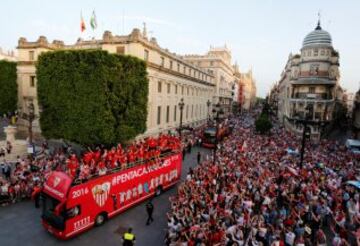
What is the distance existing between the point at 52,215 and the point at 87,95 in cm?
1240

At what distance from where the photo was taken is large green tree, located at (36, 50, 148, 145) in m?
20.1

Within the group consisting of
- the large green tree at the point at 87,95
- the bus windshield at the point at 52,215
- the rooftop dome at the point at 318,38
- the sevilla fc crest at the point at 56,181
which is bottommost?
the bus windshield at the point at 52,215

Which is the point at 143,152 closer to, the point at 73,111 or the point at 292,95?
the point at 73,111

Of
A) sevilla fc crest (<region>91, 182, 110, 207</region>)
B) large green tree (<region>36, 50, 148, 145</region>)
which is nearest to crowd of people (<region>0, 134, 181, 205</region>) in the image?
sevilla fc crest (<region>91, 182, 110, 207</region>)

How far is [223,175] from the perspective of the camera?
52.3ft

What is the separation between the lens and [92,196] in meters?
11.0

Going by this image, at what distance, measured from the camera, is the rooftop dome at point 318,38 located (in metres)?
40.2

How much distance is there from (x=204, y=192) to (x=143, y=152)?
15.1 ft

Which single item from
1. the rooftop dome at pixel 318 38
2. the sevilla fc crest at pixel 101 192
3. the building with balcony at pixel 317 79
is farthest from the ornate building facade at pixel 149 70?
the rooftop dome at pixel 318 38

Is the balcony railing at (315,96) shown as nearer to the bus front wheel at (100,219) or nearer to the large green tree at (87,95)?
the large green tree at (87,95)

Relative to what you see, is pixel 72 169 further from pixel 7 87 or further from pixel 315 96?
pixel 315 96

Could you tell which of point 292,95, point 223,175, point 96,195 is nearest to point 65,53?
point 96,195

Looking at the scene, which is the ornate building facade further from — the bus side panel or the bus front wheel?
the bus front wheel

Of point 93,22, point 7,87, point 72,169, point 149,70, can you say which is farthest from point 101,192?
point 7,87
